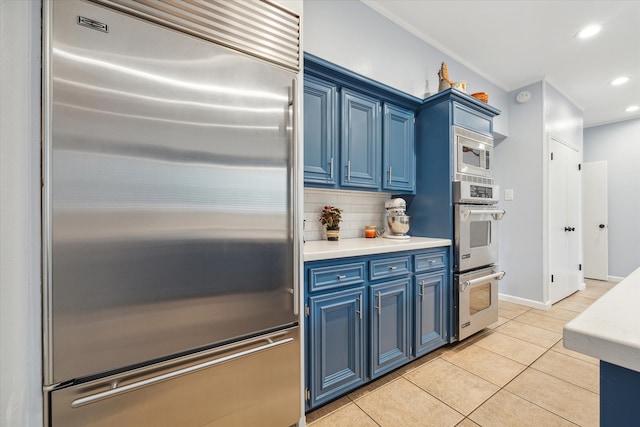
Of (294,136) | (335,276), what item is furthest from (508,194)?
(294,136)

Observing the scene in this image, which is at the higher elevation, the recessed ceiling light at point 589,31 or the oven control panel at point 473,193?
the recessed ceiling light at point 589,31

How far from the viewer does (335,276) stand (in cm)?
161

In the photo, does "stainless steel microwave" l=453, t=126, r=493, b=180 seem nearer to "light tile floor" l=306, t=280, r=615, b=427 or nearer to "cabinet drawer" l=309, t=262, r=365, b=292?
"cabinet drawer" l=309, t=262, r=365, b=292

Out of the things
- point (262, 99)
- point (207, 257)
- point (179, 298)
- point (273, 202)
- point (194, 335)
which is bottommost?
point (194, 335)

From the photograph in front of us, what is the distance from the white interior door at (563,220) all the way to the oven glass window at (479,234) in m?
1.50

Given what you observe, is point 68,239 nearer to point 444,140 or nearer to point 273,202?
point 273,202

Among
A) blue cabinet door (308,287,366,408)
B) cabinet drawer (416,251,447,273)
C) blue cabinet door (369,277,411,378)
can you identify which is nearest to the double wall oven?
cabinet drawer (416,251,447,273)

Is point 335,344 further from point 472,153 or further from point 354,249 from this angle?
point 472,153

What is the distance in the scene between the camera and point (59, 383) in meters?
0.85

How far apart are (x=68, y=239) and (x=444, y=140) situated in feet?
8.38

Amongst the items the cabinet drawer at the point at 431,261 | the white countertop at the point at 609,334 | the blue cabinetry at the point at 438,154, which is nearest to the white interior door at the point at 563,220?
the blue cabinetry at the point at 438,154

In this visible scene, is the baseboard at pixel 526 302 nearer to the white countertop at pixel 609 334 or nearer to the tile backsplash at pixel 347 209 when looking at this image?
the tile backsplash at pixel 347 209

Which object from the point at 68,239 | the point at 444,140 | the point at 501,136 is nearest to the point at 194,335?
the point at 68,239

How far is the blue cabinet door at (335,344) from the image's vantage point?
4.99 ft
